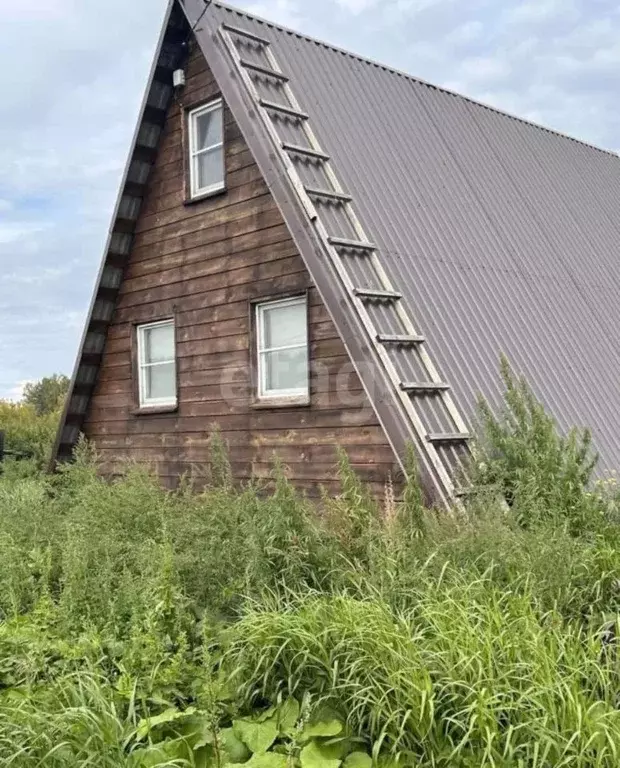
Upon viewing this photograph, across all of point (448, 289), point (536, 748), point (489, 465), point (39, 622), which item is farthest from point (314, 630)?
point (448, 289)

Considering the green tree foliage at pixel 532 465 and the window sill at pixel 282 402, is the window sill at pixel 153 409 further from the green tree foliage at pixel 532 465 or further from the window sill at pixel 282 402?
the green tree foliage at pixel 532 465

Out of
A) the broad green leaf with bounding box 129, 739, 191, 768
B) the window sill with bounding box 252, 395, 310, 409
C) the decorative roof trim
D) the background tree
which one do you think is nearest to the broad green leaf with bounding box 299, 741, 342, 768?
the broad green leaf with bounding box 129, 739, 191, 768

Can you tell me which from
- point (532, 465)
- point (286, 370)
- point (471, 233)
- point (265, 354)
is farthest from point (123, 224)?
point (532, 465)

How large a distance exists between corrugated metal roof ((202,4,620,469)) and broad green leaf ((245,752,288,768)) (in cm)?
455

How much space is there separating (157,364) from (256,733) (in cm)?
753

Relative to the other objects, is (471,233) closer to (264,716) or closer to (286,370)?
(286,370)

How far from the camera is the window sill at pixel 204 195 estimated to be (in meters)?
9.46

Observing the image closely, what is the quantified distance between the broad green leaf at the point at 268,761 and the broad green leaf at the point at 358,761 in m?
0.27

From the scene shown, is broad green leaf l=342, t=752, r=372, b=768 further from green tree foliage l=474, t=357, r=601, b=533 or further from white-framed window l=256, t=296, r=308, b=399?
white-framed window l=256, t=296, r=308, b=399

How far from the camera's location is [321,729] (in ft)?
11.9

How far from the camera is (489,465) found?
22.5ft

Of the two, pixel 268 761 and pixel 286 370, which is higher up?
pixel 286 370

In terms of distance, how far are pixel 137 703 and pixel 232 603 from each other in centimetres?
105

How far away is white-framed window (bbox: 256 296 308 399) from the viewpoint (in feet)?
28.2
